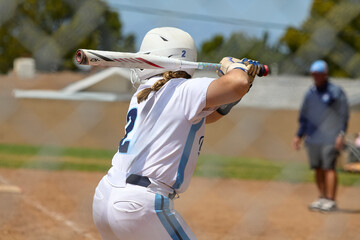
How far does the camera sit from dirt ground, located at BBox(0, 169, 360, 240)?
14.9 feet

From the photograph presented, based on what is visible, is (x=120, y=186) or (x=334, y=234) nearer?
(x=120, y=186)

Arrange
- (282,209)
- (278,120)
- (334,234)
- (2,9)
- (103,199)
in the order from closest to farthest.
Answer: (103,199) → (2,9) → (334,234) → (282,209) → (278,120)

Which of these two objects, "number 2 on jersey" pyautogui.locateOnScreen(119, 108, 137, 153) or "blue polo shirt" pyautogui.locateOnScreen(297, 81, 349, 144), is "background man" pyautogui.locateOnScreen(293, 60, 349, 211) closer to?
"blue polo shirt" pyautogui.locateOnScreen(297, 81, 349, 144)

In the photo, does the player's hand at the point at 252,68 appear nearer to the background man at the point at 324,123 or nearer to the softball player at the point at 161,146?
the softball player at the point at 161,146

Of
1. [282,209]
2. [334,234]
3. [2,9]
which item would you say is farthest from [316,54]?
[2,9]

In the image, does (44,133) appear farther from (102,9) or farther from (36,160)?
(102,9)

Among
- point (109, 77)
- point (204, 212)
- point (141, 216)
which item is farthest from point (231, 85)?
point (109, 77)

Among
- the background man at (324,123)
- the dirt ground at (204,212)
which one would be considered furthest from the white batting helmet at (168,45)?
the background man at (324,123)

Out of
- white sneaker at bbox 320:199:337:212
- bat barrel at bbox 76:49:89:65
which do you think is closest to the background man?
white sneaker at bbox 320:199:337:212

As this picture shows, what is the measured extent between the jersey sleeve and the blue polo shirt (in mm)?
4365

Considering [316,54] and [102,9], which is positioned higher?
[102,9]

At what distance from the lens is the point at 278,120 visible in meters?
18.8

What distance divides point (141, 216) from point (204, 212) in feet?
11.2

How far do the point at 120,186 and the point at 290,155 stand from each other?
15194 millimetres
